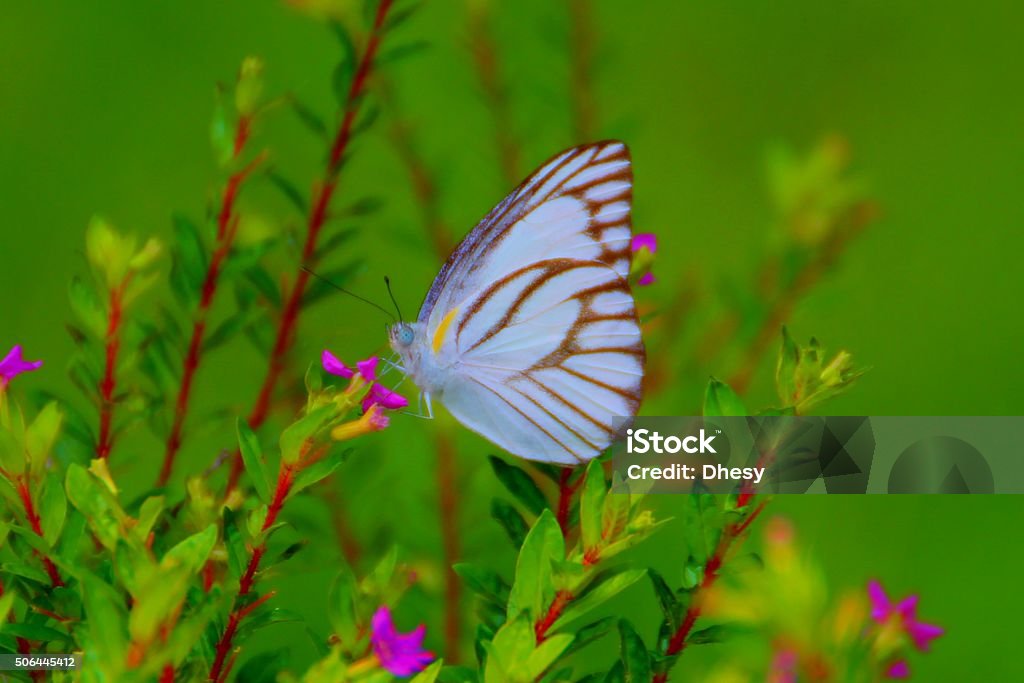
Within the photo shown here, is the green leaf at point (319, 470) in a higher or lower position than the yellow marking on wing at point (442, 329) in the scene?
lower

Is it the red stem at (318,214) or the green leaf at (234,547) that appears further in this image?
the red stem at (318,214)

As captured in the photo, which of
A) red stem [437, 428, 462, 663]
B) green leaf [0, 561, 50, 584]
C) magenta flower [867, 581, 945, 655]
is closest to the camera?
green leaf [0, 561, 50, 584]

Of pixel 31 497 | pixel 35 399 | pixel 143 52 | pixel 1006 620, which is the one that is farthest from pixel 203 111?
pixel 1006 620

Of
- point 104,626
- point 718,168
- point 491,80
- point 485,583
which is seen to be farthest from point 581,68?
point 718,168

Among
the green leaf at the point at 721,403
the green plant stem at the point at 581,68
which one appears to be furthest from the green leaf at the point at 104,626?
the green plant stem at the point at 581,68

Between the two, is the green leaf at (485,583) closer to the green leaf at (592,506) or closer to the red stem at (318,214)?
the green leaf at (592,506)

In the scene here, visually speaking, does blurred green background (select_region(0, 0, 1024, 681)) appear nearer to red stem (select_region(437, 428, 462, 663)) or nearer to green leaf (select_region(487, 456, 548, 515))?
red stem (select_region(437, 428, 462, 663))

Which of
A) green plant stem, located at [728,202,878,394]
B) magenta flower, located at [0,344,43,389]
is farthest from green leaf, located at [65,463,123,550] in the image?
green plant stem, located at [728,202,878,394]
